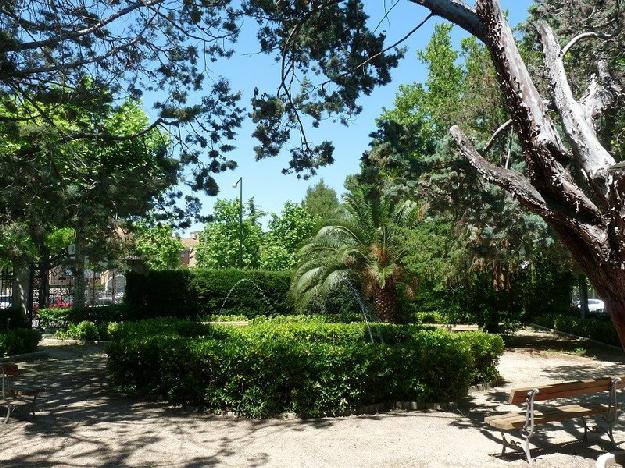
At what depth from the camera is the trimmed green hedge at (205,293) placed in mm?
25375

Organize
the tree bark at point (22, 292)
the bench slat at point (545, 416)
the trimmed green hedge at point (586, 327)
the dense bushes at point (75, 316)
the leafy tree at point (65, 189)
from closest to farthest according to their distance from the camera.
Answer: the bench slat at point (545, 416), the leafy tree at point (65, 189), the trimmed green hedge at point (586, 327), the tree bark at point (22, 292), the dense bushes at point (75, 316)

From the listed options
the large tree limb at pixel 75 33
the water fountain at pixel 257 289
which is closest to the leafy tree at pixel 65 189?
the large tree limb at pixel 75 33

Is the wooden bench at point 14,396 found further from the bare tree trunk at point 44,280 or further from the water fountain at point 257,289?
the water fountain at point 257,289

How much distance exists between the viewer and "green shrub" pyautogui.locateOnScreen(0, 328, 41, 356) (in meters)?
15.3

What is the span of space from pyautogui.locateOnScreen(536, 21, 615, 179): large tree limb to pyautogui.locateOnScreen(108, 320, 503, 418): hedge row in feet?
15.1

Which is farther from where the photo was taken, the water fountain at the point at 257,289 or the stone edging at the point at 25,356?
the water fountain at the point at 257,289

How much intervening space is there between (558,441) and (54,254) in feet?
77.3

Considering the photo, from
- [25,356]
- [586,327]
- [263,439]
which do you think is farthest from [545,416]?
[586,327]

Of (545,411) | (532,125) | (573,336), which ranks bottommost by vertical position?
(545,411)

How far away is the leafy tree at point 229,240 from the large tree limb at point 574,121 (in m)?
33.8

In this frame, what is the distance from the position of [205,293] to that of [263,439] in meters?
19.8

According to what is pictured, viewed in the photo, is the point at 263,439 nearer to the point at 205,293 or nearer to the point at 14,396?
the point at 14,396

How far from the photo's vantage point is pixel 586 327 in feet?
64.6

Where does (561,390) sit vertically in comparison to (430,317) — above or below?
below
